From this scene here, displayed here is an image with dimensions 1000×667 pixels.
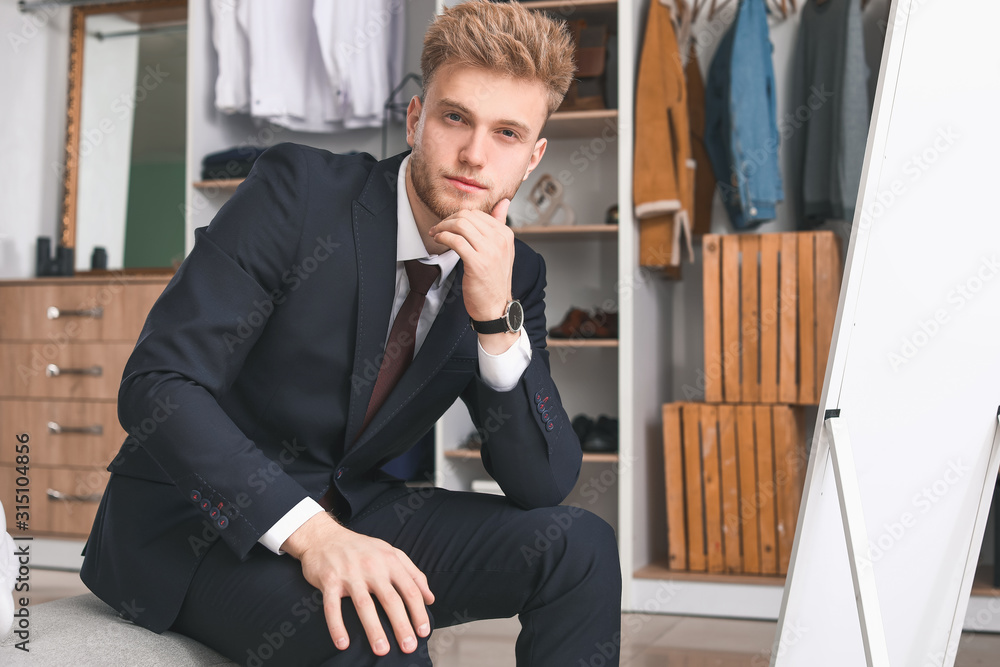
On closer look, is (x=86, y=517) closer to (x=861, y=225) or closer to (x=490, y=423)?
(x=490, y=423)

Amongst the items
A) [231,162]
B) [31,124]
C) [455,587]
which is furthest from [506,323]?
[31,124]

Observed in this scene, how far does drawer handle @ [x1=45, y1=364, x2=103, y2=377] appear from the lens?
332 cm

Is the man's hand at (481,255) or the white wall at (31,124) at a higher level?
the white wall at (31,124)

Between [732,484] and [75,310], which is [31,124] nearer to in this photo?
[75,310]

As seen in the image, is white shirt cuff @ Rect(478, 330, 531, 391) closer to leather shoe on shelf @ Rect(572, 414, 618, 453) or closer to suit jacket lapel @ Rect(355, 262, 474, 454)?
suit jacket lapel @ Rect(355, 262, 474, 454)

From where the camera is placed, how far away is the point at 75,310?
3.34 m

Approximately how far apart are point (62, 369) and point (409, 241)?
2.56 meters

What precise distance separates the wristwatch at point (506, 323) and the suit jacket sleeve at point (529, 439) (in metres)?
0.07

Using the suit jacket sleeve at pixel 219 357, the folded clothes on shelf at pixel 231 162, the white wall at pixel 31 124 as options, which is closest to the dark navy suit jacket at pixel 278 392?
the suit jacket sleeve at pixel 219 357

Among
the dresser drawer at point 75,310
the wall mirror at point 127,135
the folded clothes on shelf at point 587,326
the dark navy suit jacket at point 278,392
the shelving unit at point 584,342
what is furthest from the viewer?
the wall mirror at point 127,135

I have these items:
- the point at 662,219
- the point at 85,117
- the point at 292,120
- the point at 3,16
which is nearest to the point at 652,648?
the point at 662,219

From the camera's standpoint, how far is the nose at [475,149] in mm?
1260

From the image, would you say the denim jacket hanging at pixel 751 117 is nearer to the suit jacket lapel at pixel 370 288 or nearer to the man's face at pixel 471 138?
the man's face at pixel 471 138

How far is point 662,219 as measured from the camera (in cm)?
302
